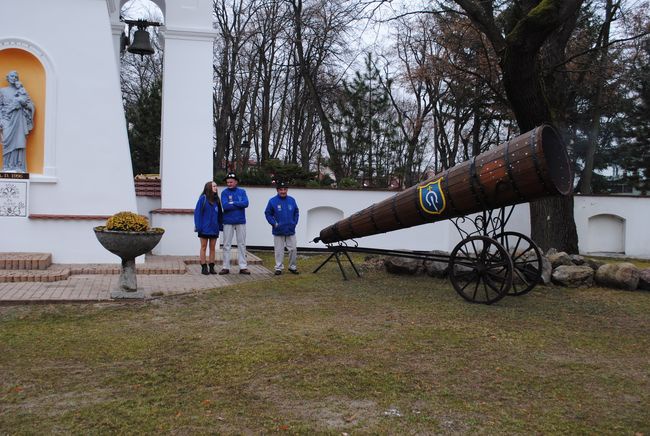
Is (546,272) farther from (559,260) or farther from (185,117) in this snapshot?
(185,117)

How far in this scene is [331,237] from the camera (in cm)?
1042

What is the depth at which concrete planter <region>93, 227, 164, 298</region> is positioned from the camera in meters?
7.08

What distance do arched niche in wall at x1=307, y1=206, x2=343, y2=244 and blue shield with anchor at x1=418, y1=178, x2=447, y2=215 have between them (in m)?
7.89

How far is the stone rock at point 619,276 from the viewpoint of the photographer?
904 centimetres

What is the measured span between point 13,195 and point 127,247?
12.8 ft

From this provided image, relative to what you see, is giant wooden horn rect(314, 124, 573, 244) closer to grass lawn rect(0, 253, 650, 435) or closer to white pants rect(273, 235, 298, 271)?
grass lawn rect(0, 253, 650, 435)

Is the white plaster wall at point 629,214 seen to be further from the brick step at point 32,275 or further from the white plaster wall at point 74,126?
the brick step at point 32,275

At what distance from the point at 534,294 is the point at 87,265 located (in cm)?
709

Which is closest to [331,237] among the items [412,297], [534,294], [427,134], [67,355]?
[412,297]

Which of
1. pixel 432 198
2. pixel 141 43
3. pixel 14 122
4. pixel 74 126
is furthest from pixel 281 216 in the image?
pixel 141 43

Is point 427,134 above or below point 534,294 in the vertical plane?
above

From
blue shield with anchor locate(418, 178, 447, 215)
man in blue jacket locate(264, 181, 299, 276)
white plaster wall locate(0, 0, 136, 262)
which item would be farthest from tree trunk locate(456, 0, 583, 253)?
white plaster wall locate(0, 0, 136, 262)

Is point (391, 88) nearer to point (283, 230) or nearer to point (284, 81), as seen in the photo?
point (284, 81)

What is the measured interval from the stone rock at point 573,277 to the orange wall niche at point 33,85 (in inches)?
342
